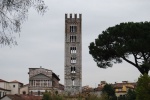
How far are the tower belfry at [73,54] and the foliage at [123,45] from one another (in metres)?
46.0

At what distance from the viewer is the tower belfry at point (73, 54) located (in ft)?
328

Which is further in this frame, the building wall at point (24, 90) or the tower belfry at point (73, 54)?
the building wall at point (24, 90)

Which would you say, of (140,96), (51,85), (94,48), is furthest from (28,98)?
(140,96)

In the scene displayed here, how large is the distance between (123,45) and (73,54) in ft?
173

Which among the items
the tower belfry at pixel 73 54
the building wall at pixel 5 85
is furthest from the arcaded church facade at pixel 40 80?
the building wall at pixel 5 85

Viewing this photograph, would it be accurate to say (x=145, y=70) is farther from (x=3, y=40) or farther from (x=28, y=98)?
(x=3, y=40)

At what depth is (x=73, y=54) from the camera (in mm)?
102438

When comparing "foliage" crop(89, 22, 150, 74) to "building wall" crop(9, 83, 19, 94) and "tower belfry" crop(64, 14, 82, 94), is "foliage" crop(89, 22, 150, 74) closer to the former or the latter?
"tower belfry" crop(64, 14, 82, 94)

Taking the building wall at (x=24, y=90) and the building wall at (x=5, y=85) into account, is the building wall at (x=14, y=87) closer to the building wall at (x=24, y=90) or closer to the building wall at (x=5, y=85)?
the building wall at (x=5, y=85)

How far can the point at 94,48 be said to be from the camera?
5347 centimetres

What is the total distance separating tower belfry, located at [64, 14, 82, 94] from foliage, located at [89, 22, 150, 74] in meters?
46.0

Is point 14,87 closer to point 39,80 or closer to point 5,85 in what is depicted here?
point 5,85

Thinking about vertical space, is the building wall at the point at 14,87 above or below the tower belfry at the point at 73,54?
below

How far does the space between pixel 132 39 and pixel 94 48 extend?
5.74 m
